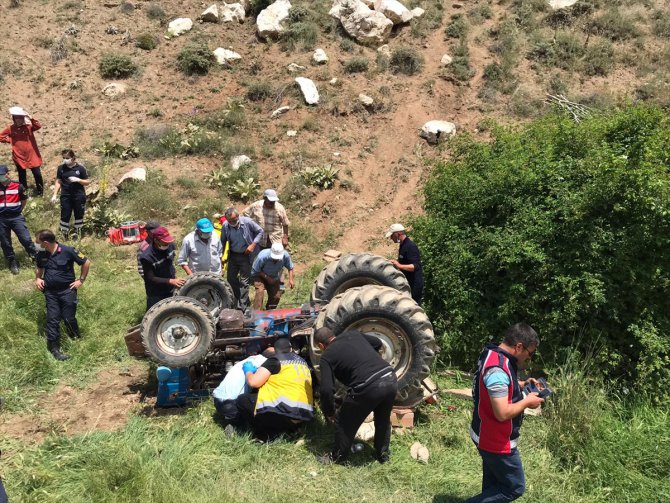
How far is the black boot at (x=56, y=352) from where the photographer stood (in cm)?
661

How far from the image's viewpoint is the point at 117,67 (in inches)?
655

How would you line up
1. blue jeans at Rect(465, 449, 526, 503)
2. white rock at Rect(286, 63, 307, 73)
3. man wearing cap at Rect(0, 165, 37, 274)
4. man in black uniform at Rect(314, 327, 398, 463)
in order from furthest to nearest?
1. white rock at Rect(286, 63, 307, 73)
2. man wearing cap at Rect(0, 165, 37, 274)
3. man in black uniform at Rect(314, 327, 398, 463)
4. blue jeans at Rect(465, 449, 526, 503)

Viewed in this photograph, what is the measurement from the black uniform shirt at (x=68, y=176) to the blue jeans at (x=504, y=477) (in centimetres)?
901

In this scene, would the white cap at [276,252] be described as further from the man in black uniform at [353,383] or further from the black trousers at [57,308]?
the black trousers at [57,308]

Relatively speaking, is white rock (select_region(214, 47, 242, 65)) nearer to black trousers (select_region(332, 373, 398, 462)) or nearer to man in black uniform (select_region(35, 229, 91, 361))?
man in black uniform (select_region(35, 229, 91, 361))

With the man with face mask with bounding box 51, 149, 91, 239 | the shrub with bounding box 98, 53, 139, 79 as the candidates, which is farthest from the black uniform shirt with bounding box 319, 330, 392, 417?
the shrub with bounding box 98, 53, 139, 79

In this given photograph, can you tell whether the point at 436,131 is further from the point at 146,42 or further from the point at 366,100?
the point at 146,42

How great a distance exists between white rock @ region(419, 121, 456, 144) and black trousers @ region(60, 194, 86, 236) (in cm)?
868

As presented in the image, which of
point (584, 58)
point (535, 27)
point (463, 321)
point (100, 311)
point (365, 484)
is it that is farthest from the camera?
point (535, 27)

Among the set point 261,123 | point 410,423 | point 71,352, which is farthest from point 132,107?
point 410,423

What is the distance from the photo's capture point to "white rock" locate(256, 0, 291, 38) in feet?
57.9

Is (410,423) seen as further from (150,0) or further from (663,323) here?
(150,0)

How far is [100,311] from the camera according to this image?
780 cm

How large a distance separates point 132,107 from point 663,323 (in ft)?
48.6
